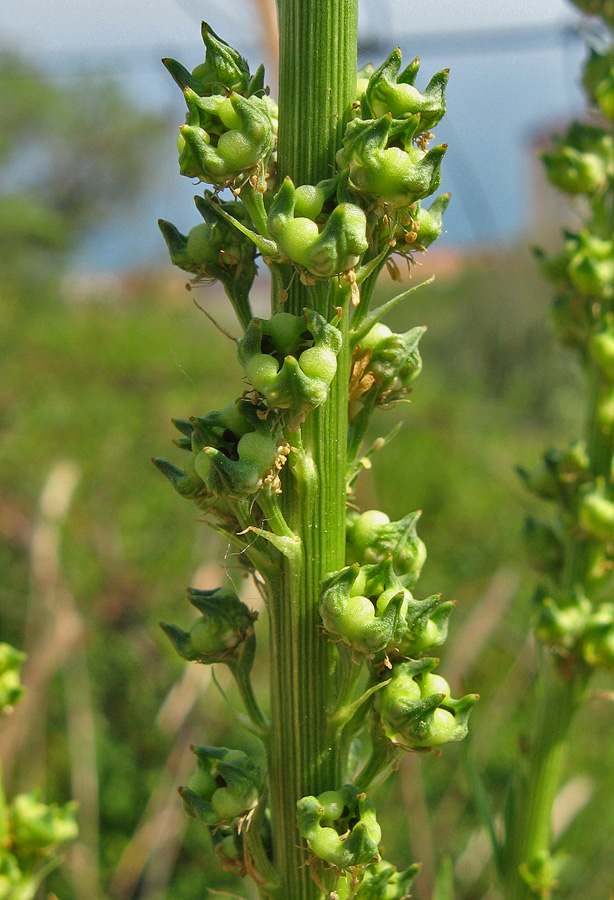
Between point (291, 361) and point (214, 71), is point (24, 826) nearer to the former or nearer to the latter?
point (291, 361)

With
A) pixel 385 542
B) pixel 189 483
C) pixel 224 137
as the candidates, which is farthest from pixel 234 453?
pixel 224 137

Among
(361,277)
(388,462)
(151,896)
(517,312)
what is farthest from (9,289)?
(361,277)

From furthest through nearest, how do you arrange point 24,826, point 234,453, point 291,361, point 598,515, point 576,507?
point 576,507, point 598,515, point 24,826, point 234,453, point 291,361

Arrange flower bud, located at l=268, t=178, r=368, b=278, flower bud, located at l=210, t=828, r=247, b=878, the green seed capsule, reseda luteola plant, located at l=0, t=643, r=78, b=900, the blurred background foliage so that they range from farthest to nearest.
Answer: the blurred background foliage
the green seed capsule
reseda luteola plant, located at l=0, t=643, r=78, b=900
flower bud, located at l=210, t=828, r=247, b=878
flower bud, located at l=268, t=178, r=368, b=278

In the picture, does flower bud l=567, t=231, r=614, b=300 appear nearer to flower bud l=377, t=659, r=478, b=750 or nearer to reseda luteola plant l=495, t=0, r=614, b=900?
reseda luteola plant l=495, t=0, r=614, b=900

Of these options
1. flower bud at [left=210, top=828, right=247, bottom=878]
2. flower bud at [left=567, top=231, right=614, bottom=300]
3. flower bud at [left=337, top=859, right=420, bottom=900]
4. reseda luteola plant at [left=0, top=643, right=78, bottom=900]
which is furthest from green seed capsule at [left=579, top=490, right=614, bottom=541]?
reseda luteola plant at [left=0, top=643, right=78, bottom=900]

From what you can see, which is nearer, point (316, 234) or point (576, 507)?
point (316, 234)

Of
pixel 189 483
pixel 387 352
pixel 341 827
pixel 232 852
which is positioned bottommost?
pixel 232 852
